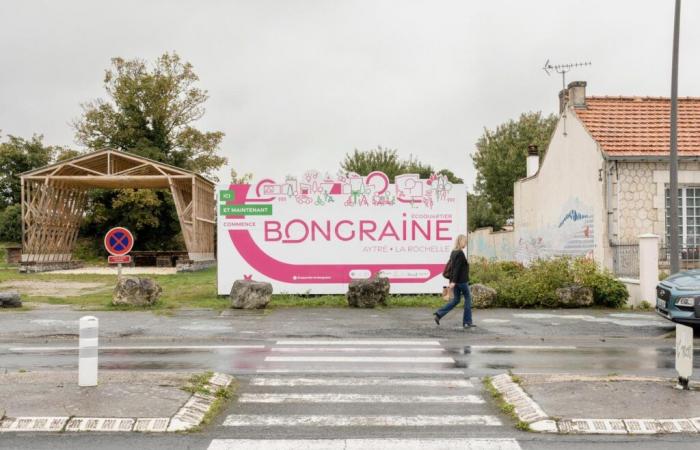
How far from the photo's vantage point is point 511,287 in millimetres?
18656

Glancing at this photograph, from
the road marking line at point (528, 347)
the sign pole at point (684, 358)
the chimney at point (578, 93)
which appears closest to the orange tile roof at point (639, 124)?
the chimney at point (578, 93)

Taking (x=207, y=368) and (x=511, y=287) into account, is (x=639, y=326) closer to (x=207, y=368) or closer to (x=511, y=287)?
(x=511, y=287)

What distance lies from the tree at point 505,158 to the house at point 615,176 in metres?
32.0

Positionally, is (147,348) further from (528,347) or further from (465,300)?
(528,347)

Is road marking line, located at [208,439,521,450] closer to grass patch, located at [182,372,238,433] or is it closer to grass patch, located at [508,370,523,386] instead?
grass patch, located at [182,372,238,433]

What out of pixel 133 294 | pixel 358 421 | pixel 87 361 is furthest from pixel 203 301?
pixel 358 421

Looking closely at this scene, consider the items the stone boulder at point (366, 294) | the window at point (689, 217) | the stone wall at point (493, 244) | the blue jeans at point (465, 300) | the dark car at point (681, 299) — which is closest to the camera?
the dark car at point (681, 299)

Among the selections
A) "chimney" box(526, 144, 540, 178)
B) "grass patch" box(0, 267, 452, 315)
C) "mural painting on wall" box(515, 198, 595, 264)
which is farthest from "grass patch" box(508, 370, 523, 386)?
"chimney" box(526, 144, 540, 178)

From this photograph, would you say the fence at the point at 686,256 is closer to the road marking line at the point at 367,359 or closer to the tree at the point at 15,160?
the road marking line at the point at 367,359

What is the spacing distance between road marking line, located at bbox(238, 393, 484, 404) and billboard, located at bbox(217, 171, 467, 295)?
12.1 meters

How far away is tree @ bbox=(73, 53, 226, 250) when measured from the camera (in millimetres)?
49150

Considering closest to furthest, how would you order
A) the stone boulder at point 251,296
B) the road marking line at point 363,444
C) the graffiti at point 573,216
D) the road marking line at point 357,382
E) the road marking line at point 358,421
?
1. the road marking line at point 363,444
2. the road marking line at point 358,421
3. the road marking line at point 357,382
4. the stone boulder at point 251,296
5. the graffiti at point 573,216

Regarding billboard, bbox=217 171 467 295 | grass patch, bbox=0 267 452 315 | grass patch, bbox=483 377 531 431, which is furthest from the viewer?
billboard, bbox=217 171 467 295

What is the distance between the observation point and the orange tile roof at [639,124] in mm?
22750
